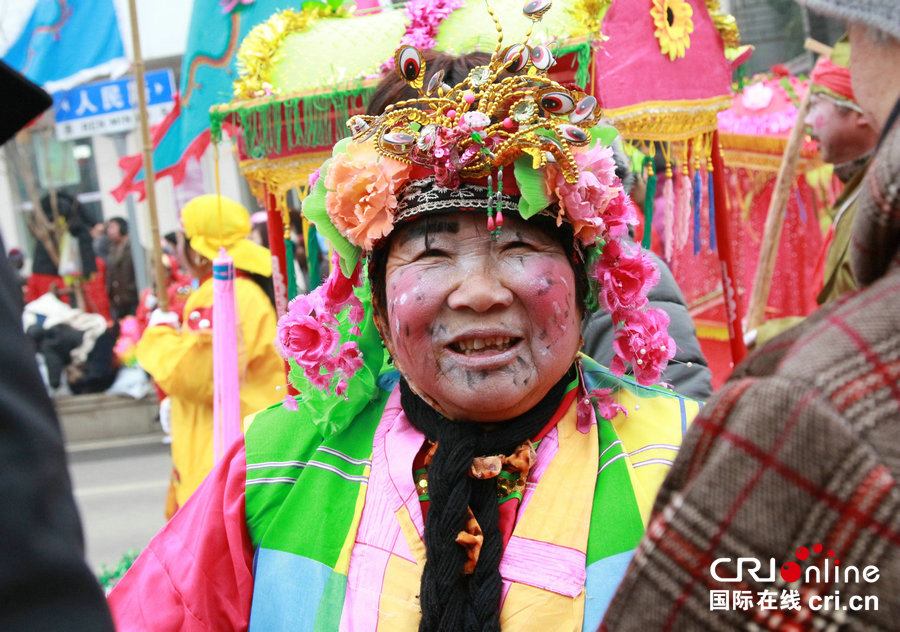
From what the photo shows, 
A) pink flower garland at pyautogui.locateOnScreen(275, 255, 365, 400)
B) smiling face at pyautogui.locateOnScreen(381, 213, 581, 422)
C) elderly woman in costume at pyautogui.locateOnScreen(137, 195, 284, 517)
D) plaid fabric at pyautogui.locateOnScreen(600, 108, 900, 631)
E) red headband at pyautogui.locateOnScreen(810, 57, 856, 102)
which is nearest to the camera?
plaid fabric at pyautogui.locateOnScreen(600, 108, 900, 631)

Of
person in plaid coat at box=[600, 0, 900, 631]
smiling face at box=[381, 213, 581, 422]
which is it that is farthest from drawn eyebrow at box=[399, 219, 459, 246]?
person in plaid coat at box=[600, 0, 900, 631]

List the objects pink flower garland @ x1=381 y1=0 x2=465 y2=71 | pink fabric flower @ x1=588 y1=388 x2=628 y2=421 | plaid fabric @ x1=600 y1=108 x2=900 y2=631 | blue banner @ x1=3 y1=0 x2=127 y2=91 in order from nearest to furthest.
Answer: plaid fabric @ x1=600 y1=108 x2=900 y2=631 → pink fabric flower @ x1=588 y1=388 x2=628 y2=421 → pink flower garland @ x1=381 y1=0 x2=465 y2=71 → blue banner @ x1=3 y1=0 x2=127 y2=91

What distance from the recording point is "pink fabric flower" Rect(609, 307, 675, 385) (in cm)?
196

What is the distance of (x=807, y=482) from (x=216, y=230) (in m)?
4.23

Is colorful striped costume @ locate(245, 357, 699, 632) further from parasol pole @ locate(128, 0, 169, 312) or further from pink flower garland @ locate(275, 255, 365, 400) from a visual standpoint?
parasol pole @ locate(128, 0, 169, 312)

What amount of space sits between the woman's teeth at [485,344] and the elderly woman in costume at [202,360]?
2.63 meters

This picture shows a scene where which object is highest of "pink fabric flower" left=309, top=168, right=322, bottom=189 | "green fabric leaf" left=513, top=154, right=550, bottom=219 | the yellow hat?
"green fabric leaf" left=513, top=154, right=550, bottom=219

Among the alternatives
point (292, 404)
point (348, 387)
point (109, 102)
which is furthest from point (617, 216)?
point (109, 102)

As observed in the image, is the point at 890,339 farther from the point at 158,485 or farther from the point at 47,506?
the point at 158,485

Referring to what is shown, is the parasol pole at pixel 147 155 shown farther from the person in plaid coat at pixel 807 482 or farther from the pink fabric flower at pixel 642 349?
the person in plaid coat at pixel 807 482

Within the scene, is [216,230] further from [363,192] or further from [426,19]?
[363,192]

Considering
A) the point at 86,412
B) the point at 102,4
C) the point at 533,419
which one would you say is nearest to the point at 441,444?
the point at 533,419

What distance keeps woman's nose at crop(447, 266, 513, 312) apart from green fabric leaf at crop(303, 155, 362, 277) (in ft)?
1.05

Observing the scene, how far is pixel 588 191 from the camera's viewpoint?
1819mm
